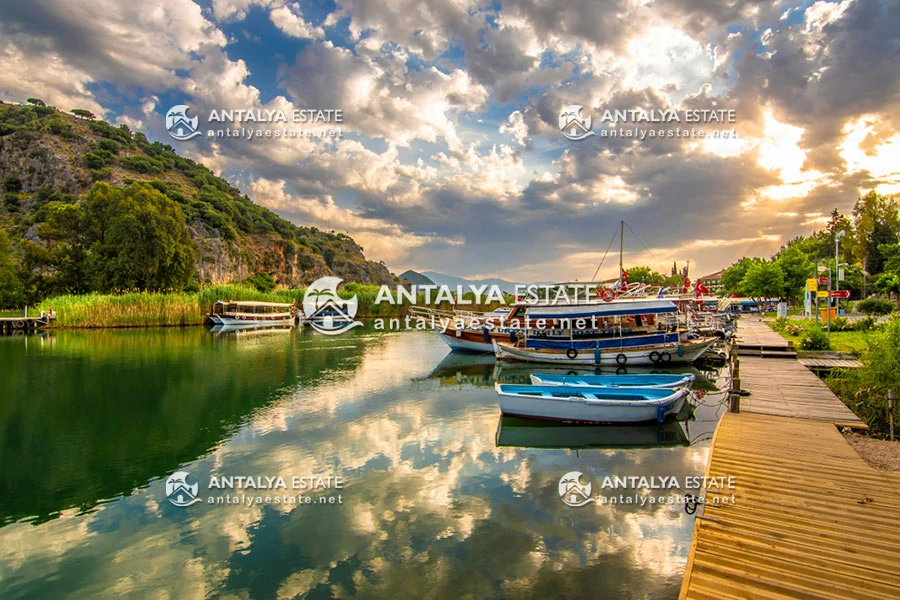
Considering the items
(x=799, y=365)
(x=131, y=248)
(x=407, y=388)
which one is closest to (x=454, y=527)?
(x=407, y=388)

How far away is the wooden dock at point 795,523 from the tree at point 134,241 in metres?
63.4

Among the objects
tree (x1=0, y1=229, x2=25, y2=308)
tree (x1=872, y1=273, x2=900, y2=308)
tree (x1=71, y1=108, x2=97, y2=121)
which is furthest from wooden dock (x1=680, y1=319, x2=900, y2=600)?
tree (x1=71, y1=108, x2=97, y2=121)

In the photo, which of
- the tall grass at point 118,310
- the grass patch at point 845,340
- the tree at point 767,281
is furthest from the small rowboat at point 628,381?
the tall grass at point 118,310

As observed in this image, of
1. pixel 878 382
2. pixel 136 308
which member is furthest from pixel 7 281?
pixel 878 382

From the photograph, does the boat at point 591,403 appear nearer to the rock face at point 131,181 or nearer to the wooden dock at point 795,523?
the wooden dock at point 795,523

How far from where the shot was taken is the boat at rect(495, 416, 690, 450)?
1249cm

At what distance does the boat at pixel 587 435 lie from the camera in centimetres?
1249

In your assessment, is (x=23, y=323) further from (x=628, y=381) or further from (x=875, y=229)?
(x=875, y=229)

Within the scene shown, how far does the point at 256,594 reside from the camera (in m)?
6.18

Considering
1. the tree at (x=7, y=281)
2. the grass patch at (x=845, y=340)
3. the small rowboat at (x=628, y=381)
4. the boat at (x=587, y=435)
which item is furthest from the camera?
the tree at (x=7, y=281)

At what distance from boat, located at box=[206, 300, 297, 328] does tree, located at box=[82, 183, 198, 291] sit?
29.7 ft

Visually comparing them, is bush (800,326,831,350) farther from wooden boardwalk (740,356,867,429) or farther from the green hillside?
the green hillside

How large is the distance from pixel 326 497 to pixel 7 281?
199ft

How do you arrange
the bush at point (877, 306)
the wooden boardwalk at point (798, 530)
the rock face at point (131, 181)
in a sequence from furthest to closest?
the rock face at point (131, 181) < the bush at point (877, 306) < the wooden boardwalk at point (798, 530)
